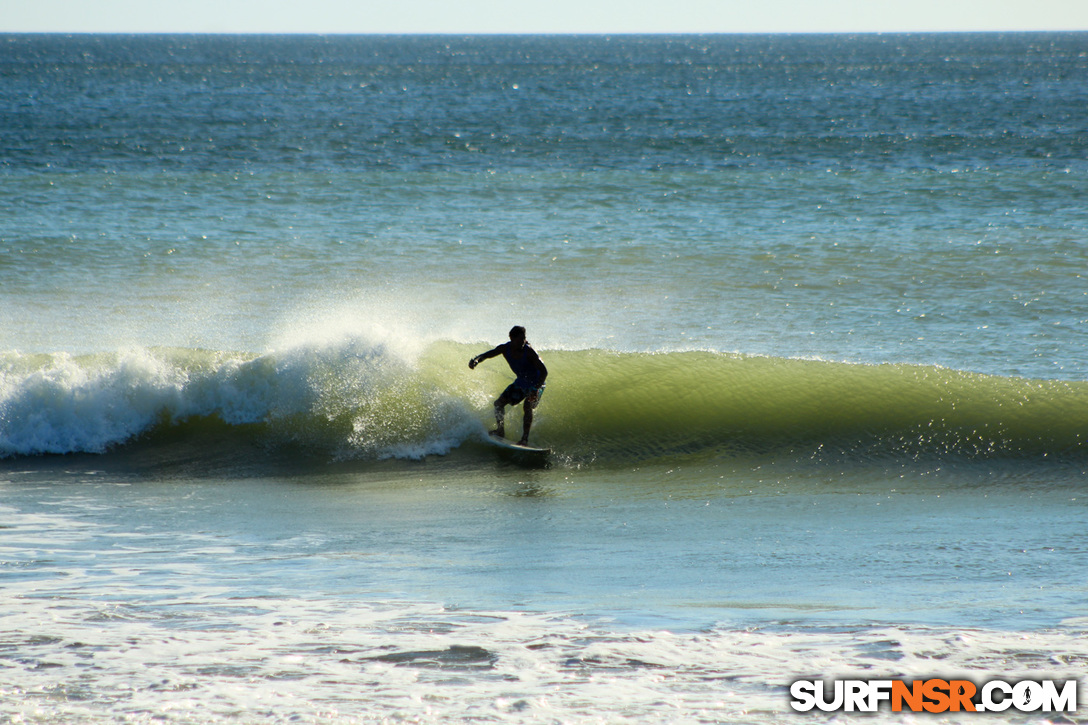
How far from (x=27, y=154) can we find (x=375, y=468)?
32.3 meters

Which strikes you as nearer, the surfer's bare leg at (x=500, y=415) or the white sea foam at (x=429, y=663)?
the white sea foam at (x=429, y=663)

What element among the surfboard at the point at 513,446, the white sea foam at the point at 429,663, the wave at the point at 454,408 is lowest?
the white sea foam at the point at 429,663

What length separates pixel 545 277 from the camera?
18.3 meters

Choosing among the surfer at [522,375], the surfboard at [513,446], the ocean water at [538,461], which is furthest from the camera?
the surfboard at [513,446]

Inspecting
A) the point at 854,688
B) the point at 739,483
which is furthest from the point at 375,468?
the point at 854,688

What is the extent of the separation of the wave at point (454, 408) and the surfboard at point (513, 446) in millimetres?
264

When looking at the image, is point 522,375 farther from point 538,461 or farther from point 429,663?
point 429,663

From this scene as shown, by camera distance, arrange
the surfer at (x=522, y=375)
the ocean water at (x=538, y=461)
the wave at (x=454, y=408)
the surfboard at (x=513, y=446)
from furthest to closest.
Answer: the wave at (x=454, y=408), the surfboard at (x=513, y=446), the surfer at (x=522, y=375), the ocean water at (x=538, y=461)

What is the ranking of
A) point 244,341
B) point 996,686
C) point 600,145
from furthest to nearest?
point 600,145
point 244,341
point 996,686

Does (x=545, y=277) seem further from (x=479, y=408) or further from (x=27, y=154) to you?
(x=27, y=154)

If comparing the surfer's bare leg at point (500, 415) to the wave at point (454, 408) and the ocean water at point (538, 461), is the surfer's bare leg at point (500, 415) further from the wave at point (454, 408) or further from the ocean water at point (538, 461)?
the wave at point (454, 408)

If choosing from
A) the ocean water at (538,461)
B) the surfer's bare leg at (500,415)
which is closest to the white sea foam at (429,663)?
the ocean water at (538,461)

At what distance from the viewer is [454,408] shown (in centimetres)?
1016

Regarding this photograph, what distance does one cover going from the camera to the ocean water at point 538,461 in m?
4.57
